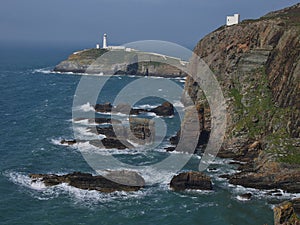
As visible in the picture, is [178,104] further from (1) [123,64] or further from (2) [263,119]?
(1) [123,64]

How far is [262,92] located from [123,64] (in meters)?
110

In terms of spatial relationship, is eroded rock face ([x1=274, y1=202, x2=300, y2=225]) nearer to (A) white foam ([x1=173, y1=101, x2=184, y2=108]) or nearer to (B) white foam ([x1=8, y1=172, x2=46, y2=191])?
(B) white foam ([x1=8, y1=172, x2=46, y2=191])

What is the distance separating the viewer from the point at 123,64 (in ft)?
566

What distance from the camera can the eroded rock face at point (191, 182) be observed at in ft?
168

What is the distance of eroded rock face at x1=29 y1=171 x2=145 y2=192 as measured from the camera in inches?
2003

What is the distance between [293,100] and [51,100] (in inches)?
2725

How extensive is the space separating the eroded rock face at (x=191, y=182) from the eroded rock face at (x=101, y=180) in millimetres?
4245

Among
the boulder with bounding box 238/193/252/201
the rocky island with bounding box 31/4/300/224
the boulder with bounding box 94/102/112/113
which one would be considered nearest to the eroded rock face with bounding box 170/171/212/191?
the rocky island with bounding box 31/4/300/224

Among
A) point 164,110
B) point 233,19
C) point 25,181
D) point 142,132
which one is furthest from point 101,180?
point 233,19

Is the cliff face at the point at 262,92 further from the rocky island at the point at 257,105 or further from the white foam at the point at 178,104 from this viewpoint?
the white foam at the point at 178,104

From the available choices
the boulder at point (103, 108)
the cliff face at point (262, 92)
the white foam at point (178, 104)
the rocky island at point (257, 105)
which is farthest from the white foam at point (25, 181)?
the white foam at point (178, 104)

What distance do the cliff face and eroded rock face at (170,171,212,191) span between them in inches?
169

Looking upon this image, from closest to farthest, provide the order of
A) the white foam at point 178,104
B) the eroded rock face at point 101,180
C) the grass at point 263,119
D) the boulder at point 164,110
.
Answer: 1. the eroded rock face at point 101,180
2. the grass at point 263,119
3. the boulder at point 164,110
4. the white foam at point 178,104

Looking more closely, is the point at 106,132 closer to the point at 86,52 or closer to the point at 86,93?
the point at 86,93
